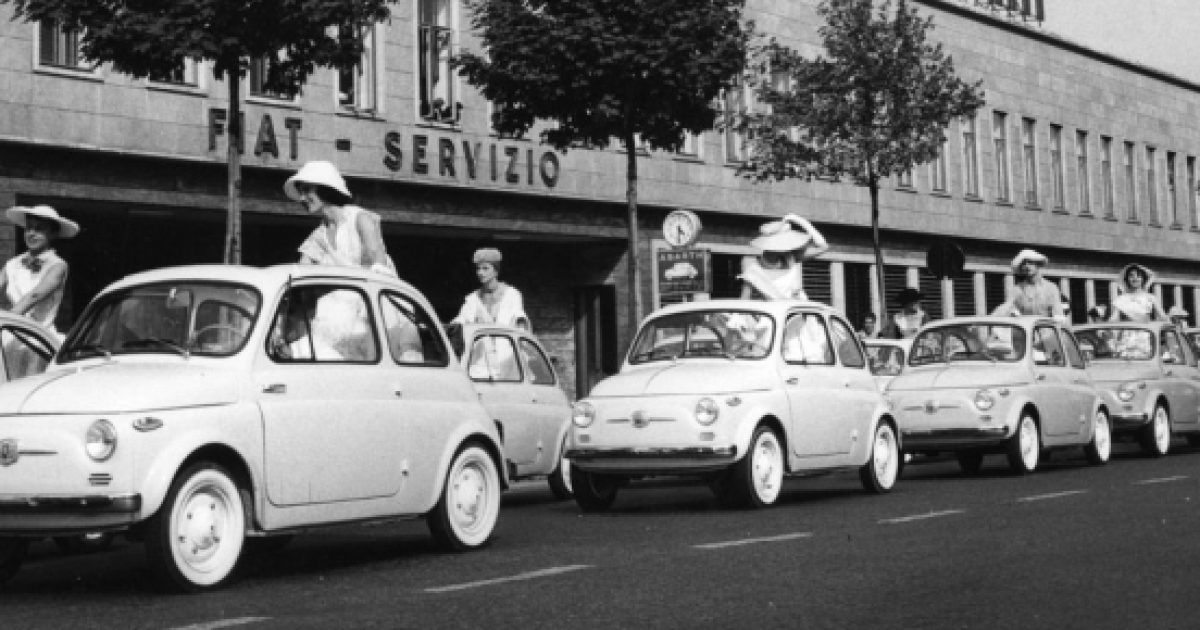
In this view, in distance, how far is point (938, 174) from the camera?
153 feet

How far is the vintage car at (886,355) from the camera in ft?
76.4

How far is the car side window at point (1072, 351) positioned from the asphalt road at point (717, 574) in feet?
18.4

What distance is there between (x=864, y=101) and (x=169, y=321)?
22173 millimetres

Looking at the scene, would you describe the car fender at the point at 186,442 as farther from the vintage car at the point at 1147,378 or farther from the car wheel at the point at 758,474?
the vintage car at the point at 1147,378

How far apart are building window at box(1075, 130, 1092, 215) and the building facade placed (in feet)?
0.26

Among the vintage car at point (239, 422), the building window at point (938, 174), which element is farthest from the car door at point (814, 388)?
the building window at point (938, 174)

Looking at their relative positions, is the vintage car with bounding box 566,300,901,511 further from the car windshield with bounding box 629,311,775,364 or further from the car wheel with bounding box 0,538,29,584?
the car wheel with bounding box 0,538,29,584

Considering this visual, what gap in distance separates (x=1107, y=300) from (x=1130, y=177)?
4.15 m

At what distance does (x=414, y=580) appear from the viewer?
31.4ft

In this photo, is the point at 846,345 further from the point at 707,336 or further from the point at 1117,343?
the point at 1117,343

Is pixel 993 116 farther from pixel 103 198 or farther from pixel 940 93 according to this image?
pixel 103 198

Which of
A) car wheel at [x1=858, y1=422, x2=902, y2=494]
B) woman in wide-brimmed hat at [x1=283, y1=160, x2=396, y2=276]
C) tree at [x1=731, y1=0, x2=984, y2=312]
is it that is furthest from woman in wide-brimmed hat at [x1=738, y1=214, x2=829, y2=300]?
tree at [x1=731, y1=0, x2=984, y2=312]

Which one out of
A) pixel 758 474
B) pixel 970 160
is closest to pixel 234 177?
pixel 758 474

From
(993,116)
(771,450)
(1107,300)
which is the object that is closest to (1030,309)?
(771,450)
